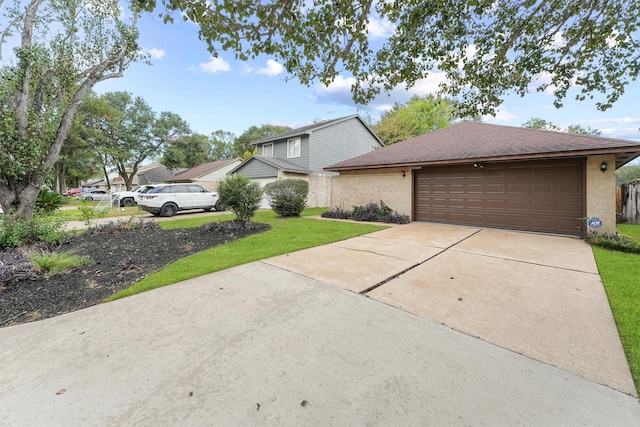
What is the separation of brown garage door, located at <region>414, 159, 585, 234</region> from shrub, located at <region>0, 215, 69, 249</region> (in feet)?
36.8

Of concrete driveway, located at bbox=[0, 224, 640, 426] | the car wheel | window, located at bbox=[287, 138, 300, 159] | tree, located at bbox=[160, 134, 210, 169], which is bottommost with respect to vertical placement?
concrete driveway, located at bbox=[0, 224, 640, 426]

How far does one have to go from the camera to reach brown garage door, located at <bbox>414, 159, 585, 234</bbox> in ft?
25.4

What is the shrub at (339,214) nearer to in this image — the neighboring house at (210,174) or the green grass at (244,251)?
the green grass at (244,251)

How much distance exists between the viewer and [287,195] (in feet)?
39.0

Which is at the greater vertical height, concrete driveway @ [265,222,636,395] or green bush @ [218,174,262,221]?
green bush @ [218,174,262,221]

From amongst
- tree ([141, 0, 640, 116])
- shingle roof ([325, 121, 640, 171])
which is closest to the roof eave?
shingle roof ([325, 121, 640, 171])

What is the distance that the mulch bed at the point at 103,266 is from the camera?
3338 millimetres

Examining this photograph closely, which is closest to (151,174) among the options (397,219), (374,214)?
(374,214)

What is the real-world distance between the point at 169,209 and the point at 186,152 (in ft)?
61.8

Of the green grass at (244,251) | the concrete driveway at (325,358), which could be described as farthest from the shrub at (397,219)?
the concrete driveway at (325,358)

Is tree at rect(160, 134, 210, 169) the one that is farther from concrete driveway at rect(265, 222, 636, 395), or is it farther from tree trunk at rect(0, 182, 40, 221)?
concrete driveway at rect(265, 222, 636, 395)

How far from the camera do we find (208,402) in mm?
1766

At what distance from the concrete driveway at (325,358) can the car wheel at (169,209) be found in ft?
36.8

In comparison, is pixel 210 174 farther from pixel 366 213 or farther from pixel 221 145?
pixel 221 145
